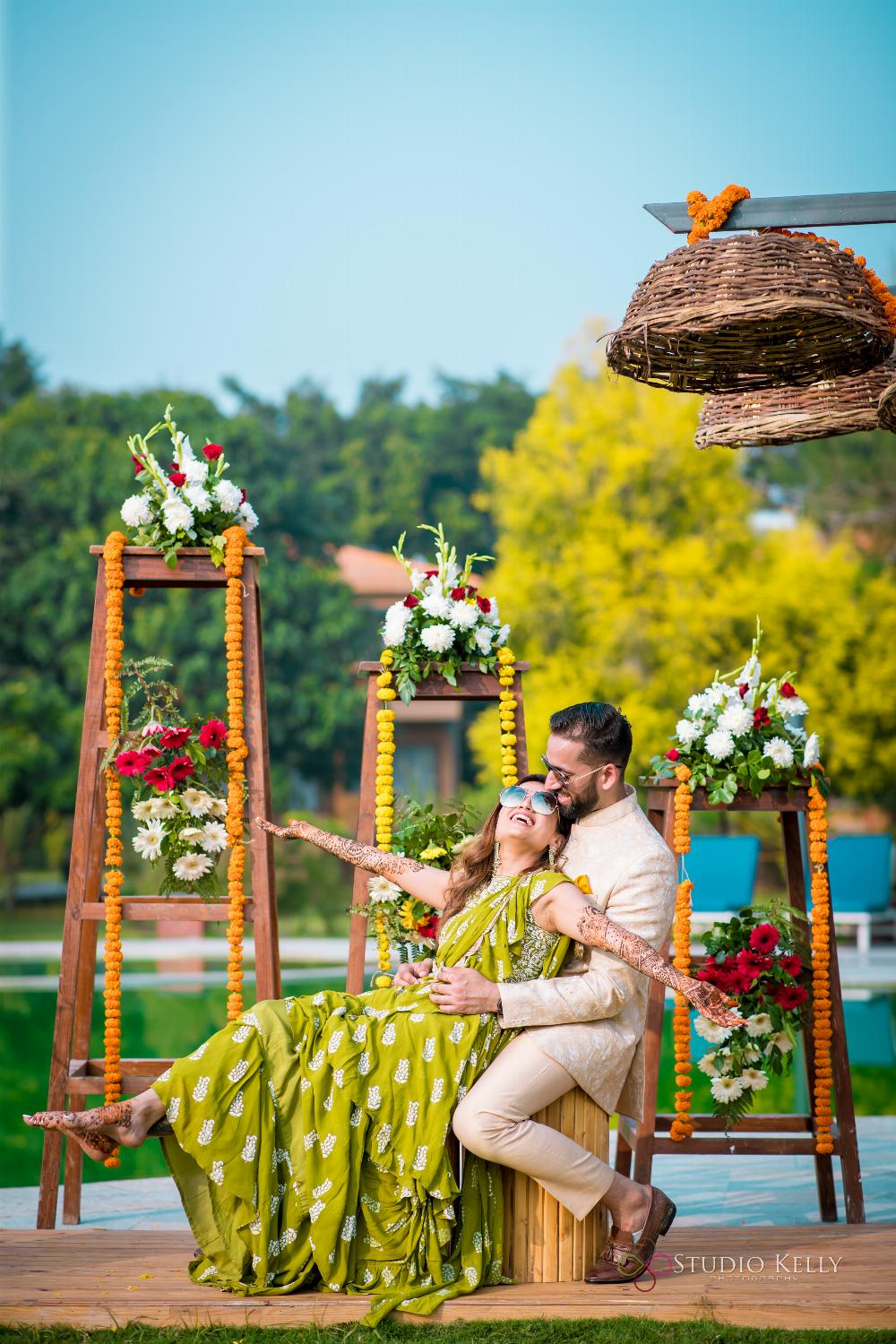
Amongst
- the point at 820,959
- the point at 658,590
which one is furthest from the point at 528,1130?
the point at 658,590

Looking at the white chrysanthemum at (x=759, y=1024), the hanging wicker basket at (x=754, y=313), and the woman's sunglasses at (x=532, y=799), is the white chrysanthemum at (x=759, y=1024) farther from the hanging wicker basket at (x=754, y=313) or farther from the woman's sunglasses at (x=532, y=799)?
the hanging wicker basket at (x=754, y=313)

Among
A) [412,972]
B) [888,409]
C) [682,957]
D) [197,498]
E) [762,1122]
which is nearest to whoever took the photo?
[888,409]

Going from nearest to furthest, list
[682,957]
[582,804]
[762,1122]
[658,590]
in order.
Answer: [582,804] → [682,957] → [762,1122] → [658,590]

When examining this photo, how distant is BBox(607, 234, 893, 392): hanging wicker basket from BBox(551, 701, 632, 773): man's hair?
904mm

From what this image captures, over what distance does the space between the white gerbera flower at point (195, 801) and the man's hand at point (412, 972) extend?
3.07 ft

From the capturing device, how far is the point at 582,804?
12.3 feet

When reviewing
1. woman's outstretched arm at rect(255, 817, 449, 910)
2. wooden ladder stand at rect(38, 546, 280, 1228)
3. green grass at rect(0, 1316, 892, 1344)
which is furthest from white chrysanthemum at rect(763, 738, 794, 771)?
green grass at rect(0, 1316, 892, 1344)

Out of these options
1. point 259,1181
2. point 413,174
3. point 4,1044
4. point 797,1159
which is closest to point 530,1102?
point 259,1181

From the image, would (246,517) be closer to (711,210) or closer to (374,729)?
(374,729)

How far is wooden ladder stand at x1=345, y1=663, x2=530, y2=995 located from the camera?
14.4 feet

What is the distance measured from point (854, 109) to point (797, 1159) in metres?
20.4

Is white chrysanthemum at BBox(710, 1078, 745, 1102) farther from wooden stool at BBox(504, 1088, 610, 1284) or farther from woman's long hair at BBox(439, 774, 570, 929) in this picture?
woman's long hair at BBox(439, 774, 570, 929)

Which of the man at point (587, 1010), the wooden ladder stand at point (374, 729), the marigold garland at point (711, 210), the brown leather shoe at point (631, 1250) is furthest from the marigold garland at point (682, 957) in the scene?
the marigold garland at point (711, 210)

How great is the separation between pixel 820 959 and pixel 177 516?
2472 millimetres
